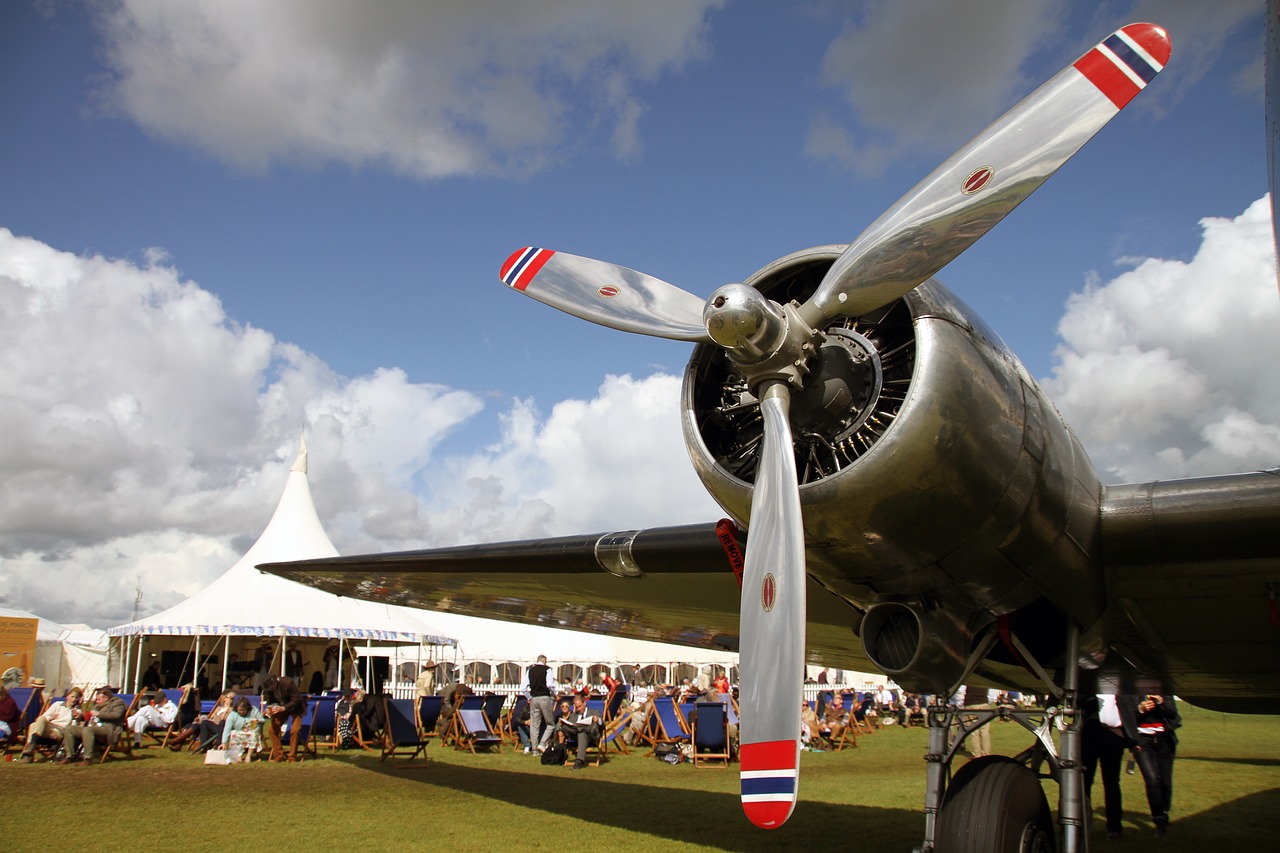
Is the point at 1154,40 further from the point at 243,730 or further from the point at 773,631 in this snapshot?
the point at 243,730

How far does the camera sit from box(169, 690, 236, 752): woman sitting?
591 inches

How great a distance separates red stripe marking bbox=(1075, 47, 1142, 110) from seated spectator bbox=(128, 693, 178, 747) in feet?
Result: 57.3

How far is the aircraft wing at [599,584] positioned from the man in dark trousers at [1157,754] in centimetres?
297

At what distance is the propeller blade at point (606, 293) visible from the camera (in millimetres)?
4719

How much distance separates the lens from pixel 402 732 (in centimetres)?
1380

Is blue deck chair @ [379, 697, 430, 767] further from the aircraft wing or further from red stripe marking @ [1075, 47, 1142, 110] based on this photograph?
red stripe marking @ [1075, 47, 1142, 110]

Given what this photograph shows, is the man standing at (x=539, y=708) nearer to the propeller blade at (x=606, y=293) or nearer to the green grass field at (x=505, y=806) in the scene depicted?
the green grass field at (x=505, y=806)

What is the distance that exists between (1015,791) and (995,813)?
212 millimetres

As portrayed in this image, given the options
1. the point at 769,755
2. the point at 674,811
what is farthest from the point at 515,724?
the point at 769,755

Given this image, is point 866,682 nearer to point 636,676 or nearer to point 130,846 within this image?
point 636,676

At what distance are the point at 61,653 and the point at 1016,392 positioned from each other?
32.5 metres

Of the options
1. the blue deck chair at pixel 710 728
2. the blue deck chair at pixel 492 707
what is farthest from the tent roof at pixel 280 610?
the blue deck chair at pixel 710 728

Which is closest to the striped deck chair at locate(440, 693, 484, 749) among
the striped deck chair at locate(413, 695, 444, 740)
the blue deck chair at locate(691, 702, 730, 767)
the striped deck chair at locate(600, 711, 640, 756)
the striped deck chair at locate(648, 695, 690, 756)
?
the striped deck chair at locate(413, 695, 444, 740)

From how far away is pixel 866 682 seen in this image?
4581 centimetres
